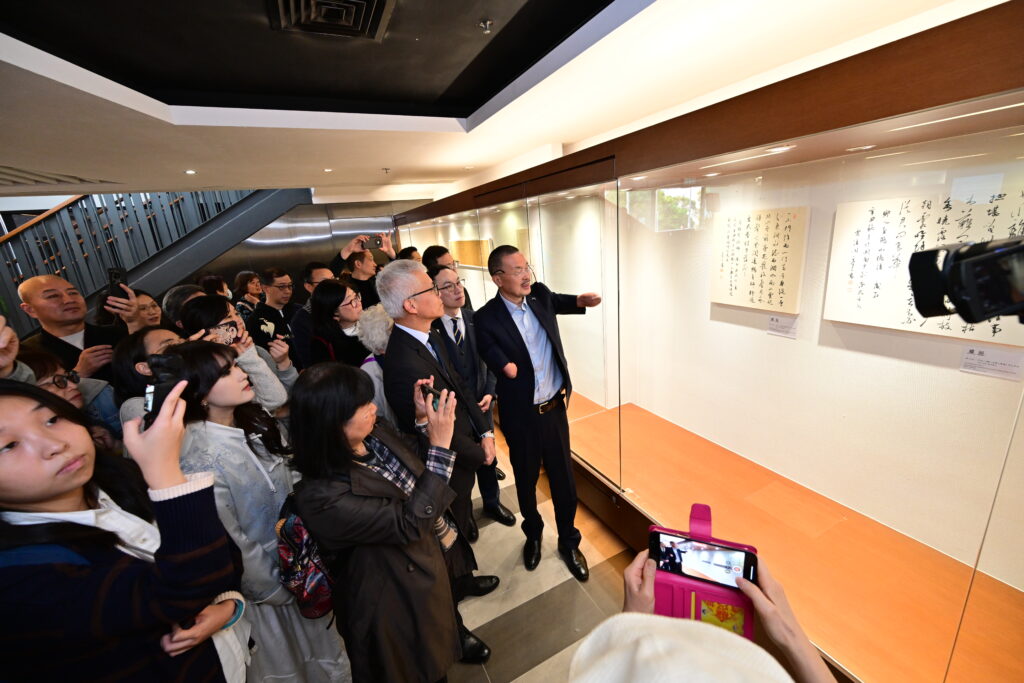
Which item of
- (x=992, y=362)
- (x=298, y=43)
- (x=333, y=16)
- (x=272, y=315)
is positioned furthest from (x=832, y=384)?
(x=272, y=315)

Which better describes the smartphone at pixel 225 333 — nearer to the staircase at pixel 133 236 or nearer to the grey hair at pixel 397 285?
the grey hair at pixel 397 285

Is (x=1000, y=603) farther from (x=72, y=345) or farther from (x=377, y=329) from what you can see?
(x=72, y=345)

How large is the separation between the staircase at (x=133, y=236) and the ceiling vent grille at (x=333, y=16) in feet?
20.9

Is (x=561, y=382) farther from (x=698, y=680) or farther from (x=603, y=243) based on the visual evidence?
(x=698, y=680)

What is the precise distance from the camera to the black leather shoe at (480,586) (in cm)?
217

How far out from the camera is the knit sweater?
27.3 inches

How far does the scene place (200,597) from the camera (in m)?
0.79

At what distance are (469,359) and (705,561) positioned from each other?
6.68ft

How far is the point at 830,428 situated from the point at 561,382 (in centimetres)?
165

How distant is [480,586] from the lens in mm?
2174

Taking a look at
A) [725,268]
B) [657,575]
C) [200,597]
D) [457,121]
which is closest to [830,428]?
[725,268]

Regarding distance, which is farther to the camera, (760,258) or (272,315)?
(272,315)

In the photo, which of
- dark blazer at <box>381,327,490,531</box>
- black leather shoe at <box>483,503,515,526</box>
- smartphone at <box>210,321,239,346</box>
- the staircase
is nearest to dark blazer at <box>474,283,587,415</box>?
dark blazer at <box>381,327,490,531</box>

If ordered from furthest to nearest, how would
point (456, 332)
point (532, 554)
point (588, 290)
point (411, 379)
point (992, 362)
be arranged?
point (588, 290), point (456, 332), point (532, 554), point (411, 379), point (992, 362)
